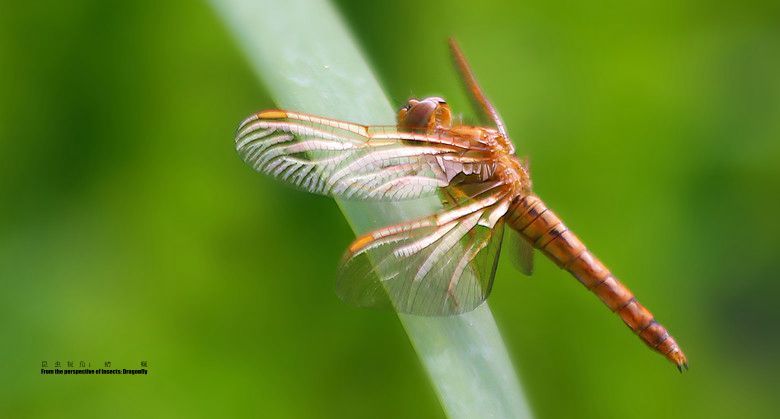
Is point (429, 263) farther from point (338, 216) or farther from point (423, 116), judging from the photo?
point (338, 216)

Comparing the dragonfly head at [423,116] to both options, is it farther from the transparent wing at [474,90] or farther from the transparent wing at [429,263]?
the transparent wing at [429,263]

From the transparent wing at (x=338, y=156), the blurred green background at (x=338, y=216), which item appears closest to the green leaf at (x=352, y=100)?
the transparent wing at (x=338, y=156)

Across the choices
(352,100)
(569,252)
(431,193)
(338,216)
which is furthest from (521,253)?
(352,100)

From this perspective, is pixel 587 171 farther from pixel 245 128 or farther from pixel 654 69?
pixel 245 128

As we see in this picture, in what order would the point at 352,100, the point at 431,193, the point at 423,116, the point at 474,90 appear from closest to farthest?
1. the point at 352,100
2. the point at 431,193
3. the point at 423,116
4. the point at 474,90

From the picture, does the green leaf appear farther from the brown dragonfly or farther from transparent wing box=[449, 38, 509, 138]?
transparent wing box=[449, 38, 509, 138]

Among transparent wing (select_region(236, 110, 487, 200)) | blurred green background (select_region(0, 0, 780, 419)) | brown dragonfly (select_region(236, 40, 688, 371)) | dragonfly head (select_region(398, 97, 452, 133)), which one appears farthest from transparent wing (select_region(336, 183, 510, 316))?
blurred green background (select_region(0, 0, 780, 419))
